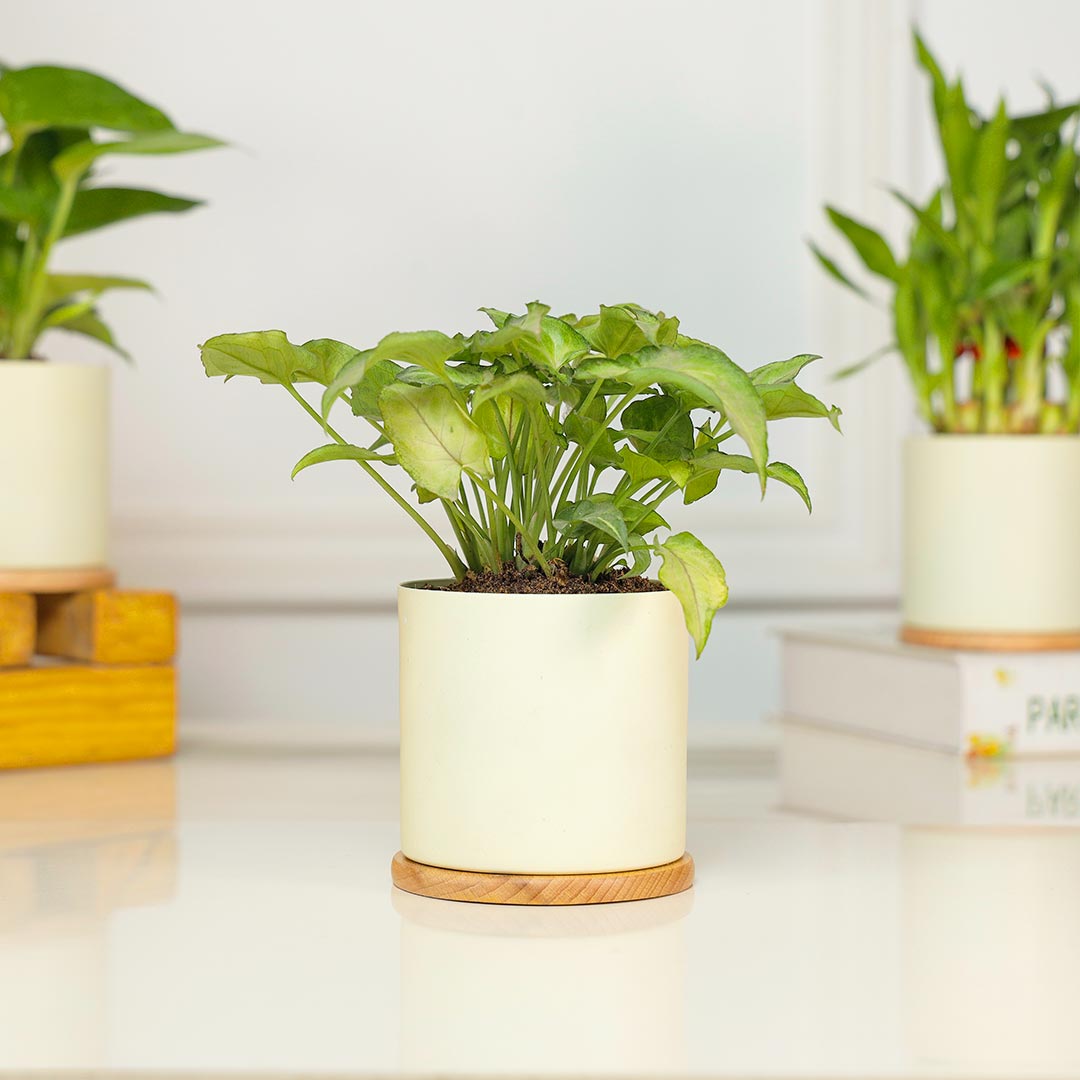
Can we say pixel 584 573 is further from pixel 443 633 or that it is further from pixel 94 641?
pixel 94 641

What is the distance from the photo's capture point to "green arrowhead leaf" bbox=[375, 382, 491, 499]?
538 millimetres

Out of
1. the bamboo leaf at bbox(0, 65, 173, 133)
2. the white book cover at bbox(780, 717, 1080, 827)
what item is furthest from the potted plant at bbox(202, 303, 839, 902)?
the bamboo leaf at bbox(0, 65, 173, 133)

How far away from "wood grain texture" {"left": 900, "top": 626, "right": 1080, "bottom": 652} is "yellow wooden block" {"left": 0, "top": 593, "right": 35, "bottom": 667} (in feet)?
1.94

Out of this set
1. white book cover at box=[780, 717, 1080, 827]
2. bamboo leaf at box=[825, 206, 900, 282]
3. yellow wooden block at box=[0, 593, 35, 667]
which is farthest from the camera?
bamboo leaf at box=[825, 206, 900, 282]

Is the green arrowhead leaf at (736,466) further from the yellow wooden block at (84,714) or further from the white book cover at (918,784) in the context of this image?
the yellow wooden block at (84,714)

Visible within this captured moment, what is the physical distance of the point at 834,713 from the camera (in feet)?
3.42

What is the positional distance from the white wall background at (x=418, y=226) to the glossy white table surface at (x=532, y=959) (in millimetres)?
447

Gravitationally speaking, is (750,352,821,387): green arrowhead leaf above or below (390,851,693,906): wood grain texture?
above

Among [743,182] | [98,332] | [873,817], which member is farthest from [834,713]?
[98,332]

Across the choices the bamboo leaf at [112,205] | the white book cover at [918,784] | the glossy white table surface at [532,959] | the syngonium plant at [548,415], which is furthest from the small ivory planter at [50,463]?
the white book cover at [918,784]

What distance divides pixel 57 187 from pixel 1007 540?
26.2 inches

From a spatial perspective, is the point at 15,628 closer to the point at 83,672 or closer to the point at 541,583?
the point at 83,672

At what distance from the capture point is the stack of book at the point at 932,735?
2.64 ft

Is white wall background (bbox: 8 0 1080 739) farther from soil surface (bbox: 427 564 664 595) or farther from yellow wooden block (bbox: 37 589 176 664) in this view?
soil surface (bbox: 427 564 664 595)
